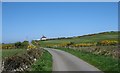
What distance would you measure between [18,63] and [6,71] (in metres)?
1.10

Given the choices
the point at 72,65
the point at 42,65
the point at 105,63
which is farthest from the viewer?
the point at 72,65

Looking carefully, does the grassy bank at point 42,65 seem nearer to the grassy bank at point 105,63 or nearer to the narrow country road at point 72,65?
the narrow country road at point 72,65

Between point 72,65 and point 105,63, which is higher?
point 105,63

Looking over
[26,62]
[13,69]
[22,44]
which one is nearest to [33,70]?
[13,69]

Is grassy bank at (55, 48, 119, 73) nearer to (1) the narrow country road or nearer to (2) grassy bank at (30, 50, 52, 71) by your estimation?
(1) the narrow country road

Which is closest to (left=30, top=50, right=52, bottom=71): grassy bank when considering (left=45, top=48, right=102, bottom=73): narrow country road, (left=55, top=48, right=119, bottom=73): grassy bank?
(left=45, top=48, right=102, bottom=73): narrow country road

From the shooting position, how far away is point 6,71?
2302 centimetres

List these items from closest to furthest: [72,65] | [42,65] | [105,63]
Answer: [42,65]
[105,63]
[72,65]

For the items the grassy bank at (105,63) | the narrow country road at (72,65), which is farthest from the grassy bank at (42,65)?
the grassy bank at (105,63)

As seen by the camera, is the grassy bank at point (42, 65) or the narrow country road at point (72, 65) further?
the narrow country road at point (72, 65)

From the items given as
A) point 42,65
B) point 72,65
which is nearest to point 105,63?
point 72,65

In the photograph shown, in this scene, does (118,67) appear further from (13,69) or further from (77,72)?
(13,69)

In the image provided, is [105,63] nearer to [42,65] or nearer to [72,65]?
[72,65]

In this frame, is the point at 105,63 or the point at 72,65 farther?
the point at 72,65
